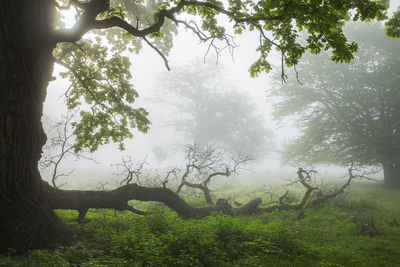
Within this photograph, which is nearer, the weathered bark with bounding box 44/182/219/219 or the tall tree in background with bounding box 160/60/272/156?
the weathered bark with bounding box 44/182/219/219

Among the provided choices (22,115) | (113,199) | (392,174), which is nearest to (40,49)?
(22,115)

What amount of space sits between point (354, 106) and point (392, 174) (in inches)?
215

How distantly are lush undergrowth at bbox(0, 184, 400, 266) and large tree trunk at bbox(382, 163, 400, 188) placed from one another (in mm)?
9305

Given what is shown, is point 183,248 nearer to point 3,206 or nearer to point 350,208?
point 3,206

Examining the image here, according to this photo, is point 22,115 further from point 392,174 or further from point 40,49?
point 392,174

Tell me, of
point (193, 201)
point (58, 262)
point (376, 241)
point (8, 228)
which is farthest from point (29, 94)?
point (376, 241)

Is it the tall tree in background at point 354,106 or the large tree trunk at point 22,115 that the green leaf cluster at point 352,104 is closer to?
the tall tree in background at point 354,106

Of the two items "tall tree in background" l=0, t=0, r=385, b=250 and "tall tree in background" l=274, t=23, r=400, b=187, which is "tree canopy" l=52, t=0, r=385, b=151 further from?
"tall tree in background" l=274, t=23, r=400, b=187

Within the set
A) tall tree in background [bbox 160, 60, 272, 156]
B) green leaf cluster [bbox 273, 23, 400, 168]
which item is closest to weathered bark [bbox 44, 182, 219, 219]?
green leaf cluster [bbox 273, 23, 400, 168]

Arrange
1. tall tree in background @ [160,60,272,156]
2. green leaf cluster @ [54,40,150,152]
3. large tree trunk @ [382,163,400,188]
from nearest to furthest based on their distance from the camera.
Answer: green leaf cluster @ [54,40,150,152], large tree trunk @ [382,163,400,188], tall tree in background @ [160,60,272,156]

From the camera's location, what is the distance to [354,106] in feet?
49.4

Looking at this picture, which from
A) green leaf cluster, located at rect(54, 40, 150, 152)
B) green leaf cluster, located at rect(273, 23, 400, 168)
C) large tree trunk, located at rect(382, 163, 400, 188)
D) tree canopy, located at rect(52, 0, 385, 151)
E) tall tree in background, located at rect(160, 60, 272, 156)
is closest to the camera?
tree canopy, located at rect(52, 0, 385, 151)

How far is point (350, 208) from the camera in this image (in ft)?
31.3

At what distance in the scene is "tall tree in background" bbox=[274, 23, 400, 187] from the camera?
13.8 metres
